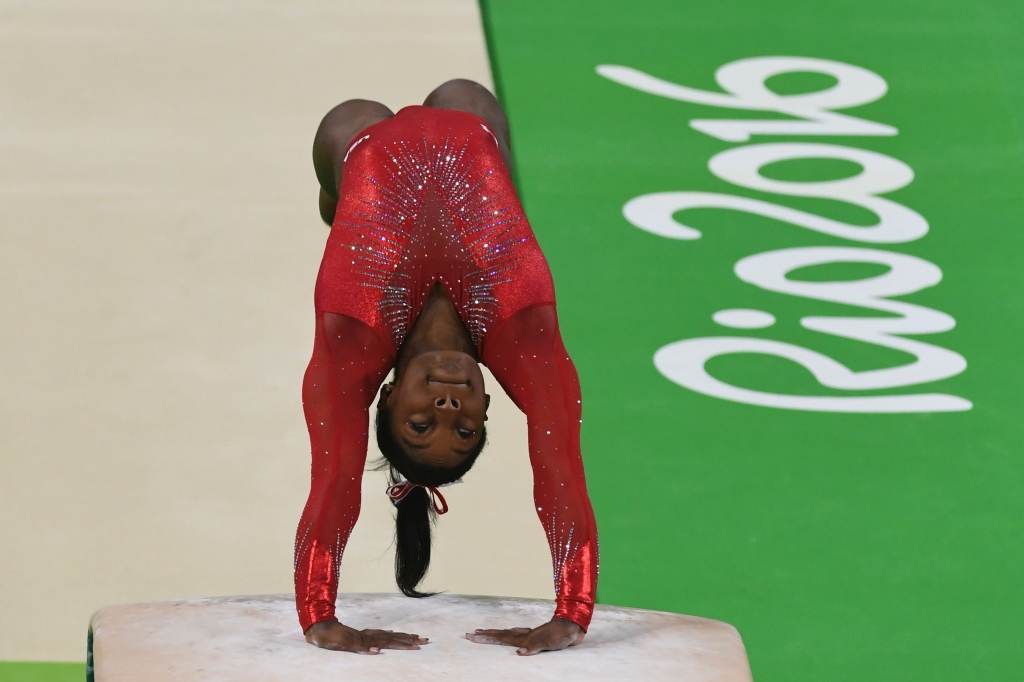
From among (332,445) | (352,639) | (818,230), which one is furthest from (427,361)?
(818,230)

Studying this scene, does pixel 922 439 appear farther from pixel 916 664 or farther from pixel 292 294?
pixel 292 294

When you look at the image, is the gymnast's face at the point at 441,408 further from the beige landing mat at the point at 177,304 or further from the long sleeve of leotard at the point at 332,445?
the beige landing mat at the point at 177,304

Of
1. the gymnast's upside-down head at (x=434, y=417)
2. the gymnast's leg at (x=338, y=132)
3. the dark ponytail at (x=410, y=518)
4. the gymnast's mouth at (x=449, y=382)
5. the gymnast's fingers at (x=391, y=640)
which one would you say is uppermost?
the gymnast's leg at (x=338, y=132)

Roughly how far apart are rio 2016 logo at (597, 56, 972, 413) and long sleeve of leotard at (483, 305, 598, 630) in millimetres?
1801

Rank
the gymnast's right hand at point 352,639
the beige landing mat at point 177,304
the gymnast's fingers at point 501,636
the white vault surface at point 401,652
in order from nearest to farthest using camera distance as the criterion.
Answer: the white vault surface at point 401,652 → the gymnast's right hand at point 352,639 → the gymnast's fingers at point 501,636 → the beige landing mat at point 177,304

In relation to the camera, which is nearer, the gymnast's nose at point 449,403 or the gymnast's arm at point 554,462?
the gymnast's nose at point 449,403

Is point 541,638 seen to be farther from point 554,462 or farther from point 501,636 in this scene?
point 554,462

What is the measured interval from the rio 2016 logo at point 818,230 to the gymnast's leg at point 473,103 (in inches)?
51.9

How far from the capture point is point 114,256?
538 centimetres

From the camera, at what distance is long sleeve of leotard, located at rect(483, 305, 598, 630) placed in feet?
10.0

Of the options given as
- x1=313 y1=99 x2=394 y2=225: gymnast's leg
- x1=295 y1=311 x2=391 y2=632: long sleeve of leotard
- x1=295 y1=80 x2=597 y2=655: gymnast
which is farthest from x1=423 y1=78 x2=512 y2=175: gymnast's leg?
x1=295 y1=311 x2=391 y2=632: long sleeve of leotard

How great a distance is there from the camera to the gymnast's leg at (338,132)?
399 centimetres

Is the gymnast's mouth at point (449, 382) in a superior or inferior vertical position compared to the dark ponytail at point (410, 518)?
superior

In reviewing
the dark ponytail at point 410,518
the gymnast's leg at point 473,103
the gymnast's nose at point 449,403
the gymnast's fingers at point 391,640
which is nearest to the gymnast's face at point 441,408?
the gymnast's nose at point 449,403
